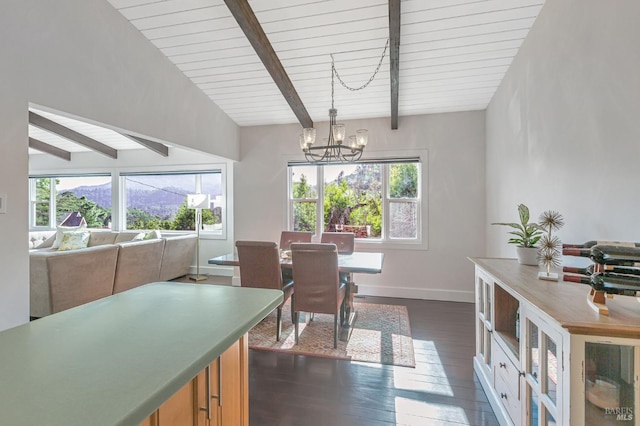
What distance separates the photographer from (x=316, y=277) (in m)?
2.75

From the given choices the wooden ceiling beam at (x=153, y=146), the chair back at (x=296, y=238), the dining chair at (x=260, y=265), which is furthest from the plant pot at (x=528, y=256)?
the wooden ceiling beam at (x=153, y=146)

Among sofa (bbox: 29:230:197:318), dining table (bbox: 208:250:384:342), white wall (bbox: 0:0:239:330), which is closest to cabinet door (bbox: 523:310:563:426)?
dining table (bbox: 208:250:384:342)

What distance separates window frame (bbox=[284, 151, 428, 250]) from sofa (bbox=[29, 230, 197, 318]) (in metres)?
2.03

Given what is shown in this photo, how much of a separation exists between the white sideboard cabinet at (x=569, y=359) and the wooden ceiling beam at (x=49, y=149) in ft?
24.4

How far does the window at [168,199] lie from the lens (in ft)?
18.7

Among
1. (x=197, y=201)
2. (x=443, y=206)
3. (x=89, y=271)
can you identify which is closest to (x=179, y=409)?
(x=89, y=271)

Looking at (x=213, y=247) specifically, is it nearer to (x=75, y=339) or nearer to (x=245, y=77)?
(x=245, y=77)

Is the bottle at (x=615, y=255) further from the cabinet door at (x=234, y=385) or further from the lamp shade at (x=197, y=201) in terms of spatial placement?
the lamp shade at (x=197, y=201)

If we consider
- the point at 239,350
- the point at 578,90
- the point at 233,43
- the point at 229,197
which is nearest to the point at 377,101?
the point at 233,43

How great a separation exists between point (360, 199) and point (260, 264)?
2.07 m

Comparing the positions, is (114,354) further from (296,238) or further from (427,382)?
(296,238)

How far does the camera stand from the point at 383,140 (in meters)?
4.29

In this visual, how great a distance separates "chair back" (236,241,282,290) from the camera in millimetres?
2852

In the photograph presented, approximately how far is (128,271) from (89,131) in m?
2.89
